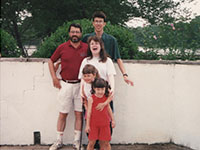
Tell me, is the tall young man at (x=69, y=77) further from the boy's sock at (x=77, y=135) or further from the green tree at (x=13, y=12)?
the green tree at (x=13, y=12)

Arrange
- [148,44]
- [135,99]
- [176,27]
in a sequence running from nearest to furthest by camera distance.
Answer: [135,99], [148,44], [176,27]

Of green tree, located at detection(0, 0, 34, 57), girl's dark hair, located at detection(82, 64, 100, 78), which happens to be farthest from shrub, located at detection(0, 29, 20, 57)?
green tree, located at detection(0, 0, 34, 57)

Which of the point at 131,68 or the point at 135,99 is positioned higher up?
the point at 131,68

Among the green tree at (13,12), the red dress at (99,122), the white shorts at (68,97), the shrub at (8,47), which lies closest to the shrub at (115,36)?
the shrub at (8,47)

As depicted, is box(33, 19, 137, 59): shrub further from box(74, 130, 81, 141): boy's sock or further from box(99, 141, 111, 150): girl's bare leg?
box(99, 141, 111, 150): girl's bare leg

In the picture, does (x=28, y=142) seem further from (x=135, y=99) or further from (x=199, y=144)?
(x=199, y=144)

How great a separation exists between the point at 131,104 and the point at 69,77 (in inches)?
43.1

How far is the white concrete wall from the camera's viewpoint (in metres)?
3.76

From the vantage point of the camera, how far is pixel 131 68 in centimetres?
387

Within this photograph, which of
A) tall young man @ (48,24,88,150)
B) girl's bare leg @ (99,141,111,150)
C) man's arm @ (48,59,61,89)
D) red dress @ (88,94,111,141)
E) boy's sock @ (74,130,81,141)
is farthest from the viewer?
boy's sock @ (74,130,81,141)

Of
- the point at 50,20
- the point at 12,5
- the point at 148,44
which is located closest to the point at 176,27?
the point at 148,44

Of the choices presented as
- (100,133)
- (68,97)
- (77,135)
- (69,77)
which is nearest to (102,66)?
(69,77)

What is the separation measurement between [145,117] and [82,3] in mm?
7684

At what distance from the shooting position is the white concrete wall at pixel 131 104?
3762mm
